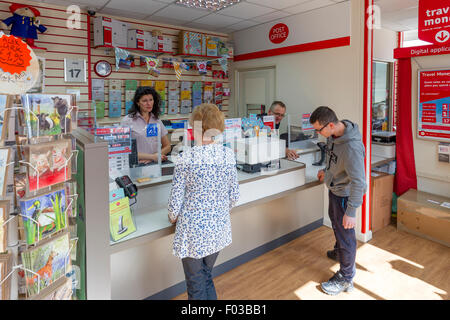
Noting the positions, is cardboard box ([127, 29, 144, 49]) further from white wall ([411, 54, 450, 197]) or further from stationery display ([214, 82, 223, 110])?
white wall ([411, 54, 450, 197])

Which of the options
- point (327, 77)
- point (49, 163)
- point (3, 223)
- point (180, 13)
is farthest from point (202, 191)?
point (180, 13)

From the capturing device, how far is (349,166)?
2.55 meters

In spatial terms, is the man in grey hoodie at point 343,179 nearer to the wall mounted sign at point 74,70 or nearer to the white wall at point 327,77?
the white wall at point 327,77

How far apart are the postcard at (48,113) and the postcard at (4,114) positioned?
65 mm

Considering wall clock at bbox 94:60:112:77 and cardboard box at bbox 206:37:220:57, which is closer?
wall clock at bbox 94:60:112:77

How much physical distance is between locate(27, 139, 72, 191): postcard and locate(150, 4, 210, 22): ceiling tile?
11.5 feet

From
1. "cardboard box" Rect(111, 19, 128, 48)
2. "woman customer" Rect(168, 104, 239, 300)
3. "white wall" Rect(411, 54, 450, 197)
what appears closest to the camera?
"woman customer" Rect(168, 104, 239, 300)

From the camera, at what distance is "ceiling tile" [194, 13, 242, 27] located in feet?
16.2

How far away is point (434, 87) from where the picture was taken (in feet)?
12.9

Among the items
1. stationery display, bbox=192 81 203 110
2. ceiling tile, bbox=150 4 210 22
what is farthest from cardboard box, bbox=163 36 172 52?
stationery display, bbox=192 81 203 110

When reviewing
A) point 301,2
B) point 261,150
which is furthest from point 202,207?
point 301,2

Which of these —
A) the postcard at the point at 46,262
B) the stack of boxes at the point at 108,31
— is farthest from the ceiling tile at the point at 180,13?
the postcard at the point at 46,262
